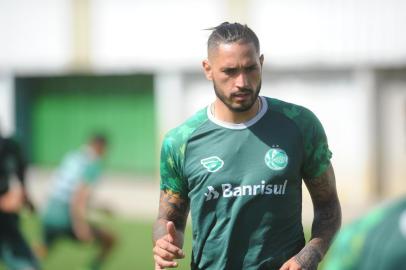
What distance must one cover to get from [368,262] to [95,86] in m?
22.3

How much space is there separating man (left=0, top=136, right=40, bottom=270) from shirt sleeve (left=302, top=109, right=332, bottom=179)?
4.95 meters

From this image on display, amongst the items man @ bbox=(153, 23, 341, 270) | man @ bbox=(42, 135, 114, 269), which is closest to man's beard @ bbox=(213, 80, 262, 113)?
man @ bbox=(153, 23, 341, 270)

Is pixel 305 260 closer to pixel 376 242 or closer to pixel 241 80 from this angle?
pixel 241 80

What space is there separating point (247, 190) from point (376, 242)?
2.06 meters

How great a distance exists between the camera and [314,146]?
4820 mm

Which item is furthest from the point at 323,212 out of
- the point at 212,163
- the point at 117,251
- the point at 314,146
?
the point at 117,251

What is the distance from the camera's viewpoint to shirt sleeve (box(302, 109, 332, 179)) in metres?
4.81

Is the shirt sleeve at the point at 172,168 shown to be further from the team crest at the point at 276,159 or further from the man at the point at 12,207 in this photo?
the man at the point at 12,207

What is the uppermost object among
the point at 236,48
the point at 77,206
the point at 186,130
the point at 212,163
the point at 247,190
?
the point at 236,48

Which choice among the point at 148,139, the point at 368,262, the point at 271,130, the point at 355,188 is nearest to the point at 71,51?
the point at 148,139

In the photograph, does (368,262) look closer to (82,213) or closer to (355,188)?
(82,213)

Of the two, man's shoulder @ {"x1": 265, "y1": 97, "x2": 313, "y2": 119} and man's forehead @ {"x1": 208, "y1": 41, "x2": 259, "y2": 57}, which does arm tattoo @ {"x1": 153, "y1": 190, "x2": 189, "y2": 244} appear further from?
man's forehead @ {"x1": 208, "y1": 41, "x2": 259, "y2": 57}

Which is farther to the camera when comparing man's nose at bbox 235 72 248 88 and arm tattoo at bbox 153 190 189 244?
arm tattoo at bbox 153 190 189 244

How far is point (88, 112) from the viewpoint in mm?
25094
